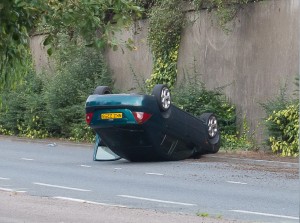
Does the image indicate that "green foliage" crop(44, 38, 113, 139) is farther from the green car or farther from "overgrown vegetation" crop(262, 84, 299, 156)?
the green car

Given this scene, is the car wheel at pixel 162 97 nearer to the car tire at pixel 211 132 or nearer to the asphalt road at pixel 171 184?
the asphalt road at pixel 171 184

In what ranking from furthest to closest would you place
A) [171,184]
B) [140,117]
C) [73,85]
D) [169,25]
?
1. [73,85]
2. [169,25]
3. [140,117]
4. [171,184]

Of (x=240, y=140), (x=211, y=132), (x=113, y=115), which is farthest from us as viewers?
(x=240, y=140)

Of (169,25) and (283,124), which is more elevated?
(169,25)

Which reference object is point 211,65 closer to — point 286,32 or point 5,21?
point 286,32

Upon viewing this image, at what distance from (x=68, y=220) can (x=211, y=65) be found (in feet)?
51.0

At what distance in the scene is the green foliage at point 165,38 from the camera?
26.8 meters

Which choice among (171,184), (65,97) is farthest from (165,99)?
(65,97)

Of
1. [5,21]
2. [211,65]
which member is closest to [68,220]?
[5,21]

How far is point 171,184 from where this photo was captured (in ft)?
53.0

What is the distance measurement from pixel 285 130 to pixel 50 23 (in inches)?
608

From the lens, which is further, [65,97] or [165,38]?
[65,97]

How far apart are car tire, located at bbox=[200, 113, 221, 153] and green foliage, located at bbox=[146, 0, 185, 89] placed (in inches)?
241

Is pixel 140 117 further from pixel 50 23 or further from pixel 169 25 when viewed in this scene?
pixel 50 23
